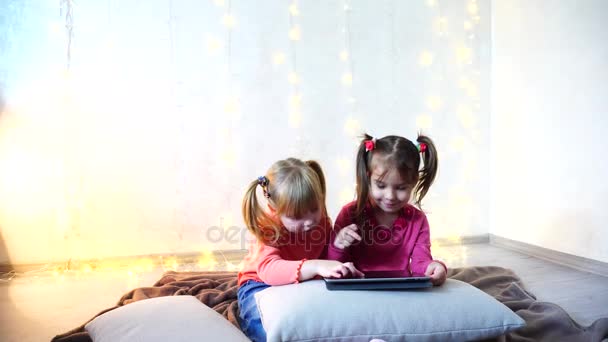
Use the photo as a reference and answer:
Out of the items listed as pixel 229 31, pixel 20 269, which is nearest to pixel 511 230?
pixel 229 31

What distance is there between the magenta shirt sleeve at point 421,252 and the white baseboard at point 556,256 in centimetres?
125

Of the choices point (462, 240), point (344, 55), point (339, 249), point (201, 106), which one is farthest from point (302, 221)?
point (462, 240)

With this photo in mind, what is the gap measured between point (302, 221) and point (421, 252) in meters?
0.45

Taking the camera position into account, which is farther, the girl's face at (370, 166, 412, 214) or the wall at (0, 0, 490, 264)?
the wall at (0, 0, 490, 264)

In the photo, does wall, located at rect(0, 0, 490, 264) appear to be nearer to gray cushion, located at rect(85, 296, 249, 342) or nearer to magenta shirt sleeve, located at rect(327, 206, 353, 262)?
magenta shirt sleeve, located at rect(327, 206, 353, 262)

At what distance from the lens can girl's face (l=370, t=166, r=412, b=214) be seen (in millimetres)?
1553

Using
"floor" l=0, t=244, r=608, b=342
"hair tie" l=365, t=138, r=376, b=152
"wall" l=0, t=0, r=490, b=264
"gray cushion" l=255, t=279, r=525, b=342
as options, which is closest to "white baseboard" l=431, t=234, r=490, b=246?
"wall" l=0, t=0, r=490, b=264

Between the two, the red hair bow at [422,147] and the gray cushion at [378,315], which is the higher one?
the red hair bow at [422,147]

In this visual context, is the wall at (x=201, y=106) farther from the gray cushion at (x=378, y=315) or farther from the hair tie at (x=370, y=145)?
the gray cushion at (x=378, y=315)

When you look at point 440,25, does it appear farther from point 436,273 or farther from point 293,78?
point 436,273

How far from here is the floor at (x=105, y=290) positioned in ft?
5.72

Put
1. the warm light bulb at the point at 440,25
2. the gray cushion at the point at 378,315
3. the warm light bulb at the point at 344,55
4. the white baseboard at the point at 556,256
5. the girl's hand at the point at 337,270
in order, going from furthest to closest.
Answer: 1. the warm light bulb at the point at 440,25
2. the warm light bulb at the point at 344,55
3. the white baseboard at the point at 556,256
4. the girl's hand at the point at 337,270
5. the gray cushion at the point at 378,315

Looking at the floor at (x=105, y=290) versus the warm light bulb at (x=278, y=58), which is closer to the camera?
the floor at (x=105, y=290)

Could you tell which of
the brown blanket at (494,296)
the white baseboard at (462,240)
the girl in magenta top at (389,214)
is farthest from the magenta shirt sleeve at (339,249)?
the white baseboard at (462,240)
